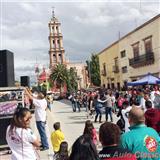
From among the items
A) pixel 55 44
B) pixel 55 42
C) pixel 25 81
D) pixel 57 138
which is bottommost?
pixel 57 138

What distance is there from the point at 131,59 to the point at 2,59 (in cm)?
3395

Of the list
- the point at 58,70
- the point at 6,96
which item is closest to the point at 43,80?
the point at 58,70

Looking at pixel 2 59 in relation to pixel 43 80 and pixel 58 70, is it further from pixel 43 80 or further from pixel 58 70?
pixel 43 80

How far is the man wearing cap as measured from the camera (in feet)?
15.1

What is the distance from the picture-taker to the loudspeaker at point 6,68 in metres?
12.6

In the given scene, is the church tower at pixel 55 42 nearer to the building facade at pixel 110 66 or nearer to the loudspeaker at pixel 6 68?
the building facade at pixel 110 66

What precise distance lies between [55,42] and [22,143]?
394ft

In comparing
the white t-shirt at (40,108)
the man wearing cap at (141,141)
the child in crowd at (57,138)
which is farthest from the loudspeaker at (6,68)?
the man wearing cap at (141,141)

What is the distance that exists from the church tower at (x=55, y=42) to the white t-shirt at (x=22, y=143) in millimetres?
118325

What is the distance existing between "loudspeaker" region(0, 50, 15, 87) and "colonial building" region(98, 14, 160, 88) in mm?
24605

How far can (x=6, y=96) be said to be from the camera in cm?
1293

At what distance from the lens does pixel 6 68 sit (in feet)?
41.6

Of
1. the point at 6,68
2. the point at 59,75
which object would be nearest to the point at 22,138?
the point at 6,68

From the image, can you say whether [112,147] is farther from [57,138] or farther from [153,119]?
[57,138]
